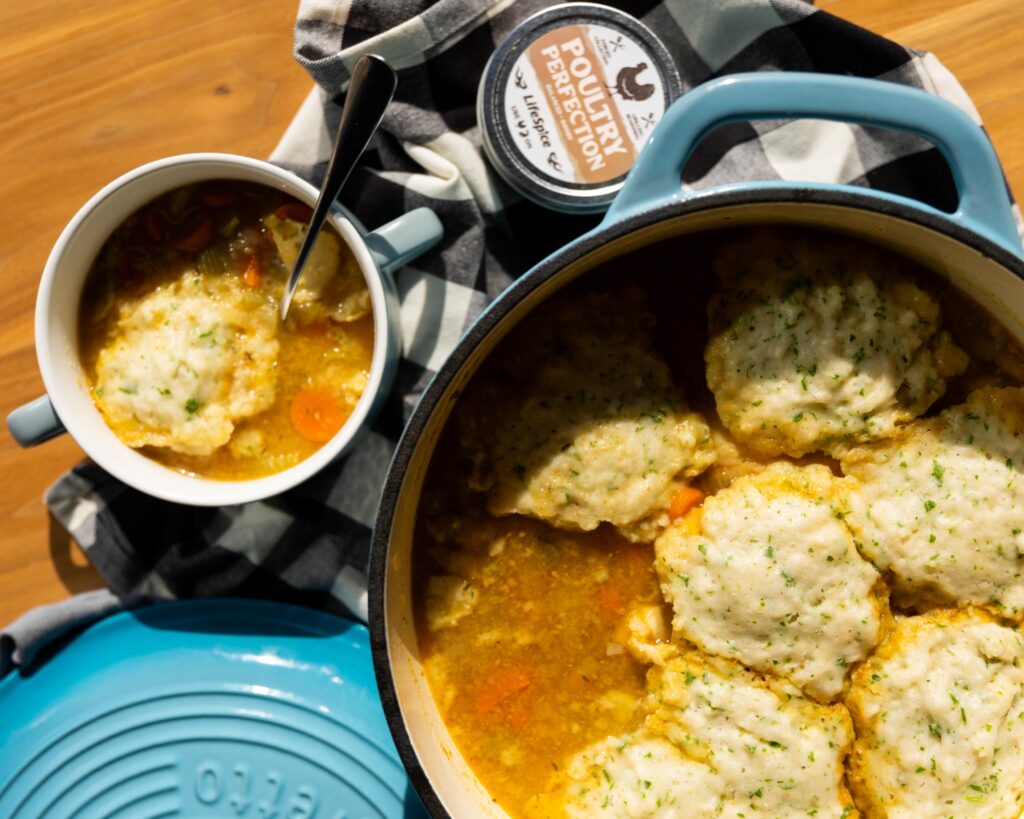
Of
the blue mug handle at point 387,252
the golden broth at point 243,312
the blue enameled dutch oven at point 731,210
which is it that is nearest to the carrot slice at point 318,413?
the golden broth at point 243,312

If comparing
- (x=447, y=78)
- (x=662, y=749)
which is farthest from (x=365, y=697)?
(x=447, y=78)

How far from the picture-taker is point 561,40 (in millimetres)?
1481

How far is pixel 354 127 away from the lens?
1388mm

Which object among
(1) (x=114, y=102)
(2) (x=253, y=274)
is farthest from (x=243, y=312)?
(1) (x=114, y=102)

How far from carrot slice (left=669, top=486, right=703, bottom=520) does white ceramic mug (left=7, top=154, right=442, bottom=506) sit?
18.2 inches

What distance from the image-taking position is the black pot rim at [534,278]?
1.09 metres

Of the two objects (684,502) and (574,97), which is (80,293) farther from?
(684,502)

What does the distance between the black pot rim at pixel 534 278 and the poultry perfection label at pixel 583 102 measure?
390 millimetres

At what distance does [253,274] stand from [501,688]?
0.73 meters

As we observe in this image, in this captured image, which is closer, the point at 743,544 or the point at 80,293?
the point at 743,544

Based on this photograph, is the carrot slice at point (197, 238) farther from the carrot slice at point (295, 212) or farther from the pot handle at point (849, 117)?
the pot handle at point (849, 117)

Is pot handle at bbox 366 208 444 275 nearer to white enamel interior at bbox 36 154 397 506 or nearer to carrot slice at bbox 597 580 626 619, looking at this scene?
white enamel interior at bbox 36 154 397 506

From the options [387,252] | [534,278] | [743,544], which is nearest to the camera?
[534,278]

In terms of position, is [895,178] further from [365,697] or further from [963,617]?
[365,697]
